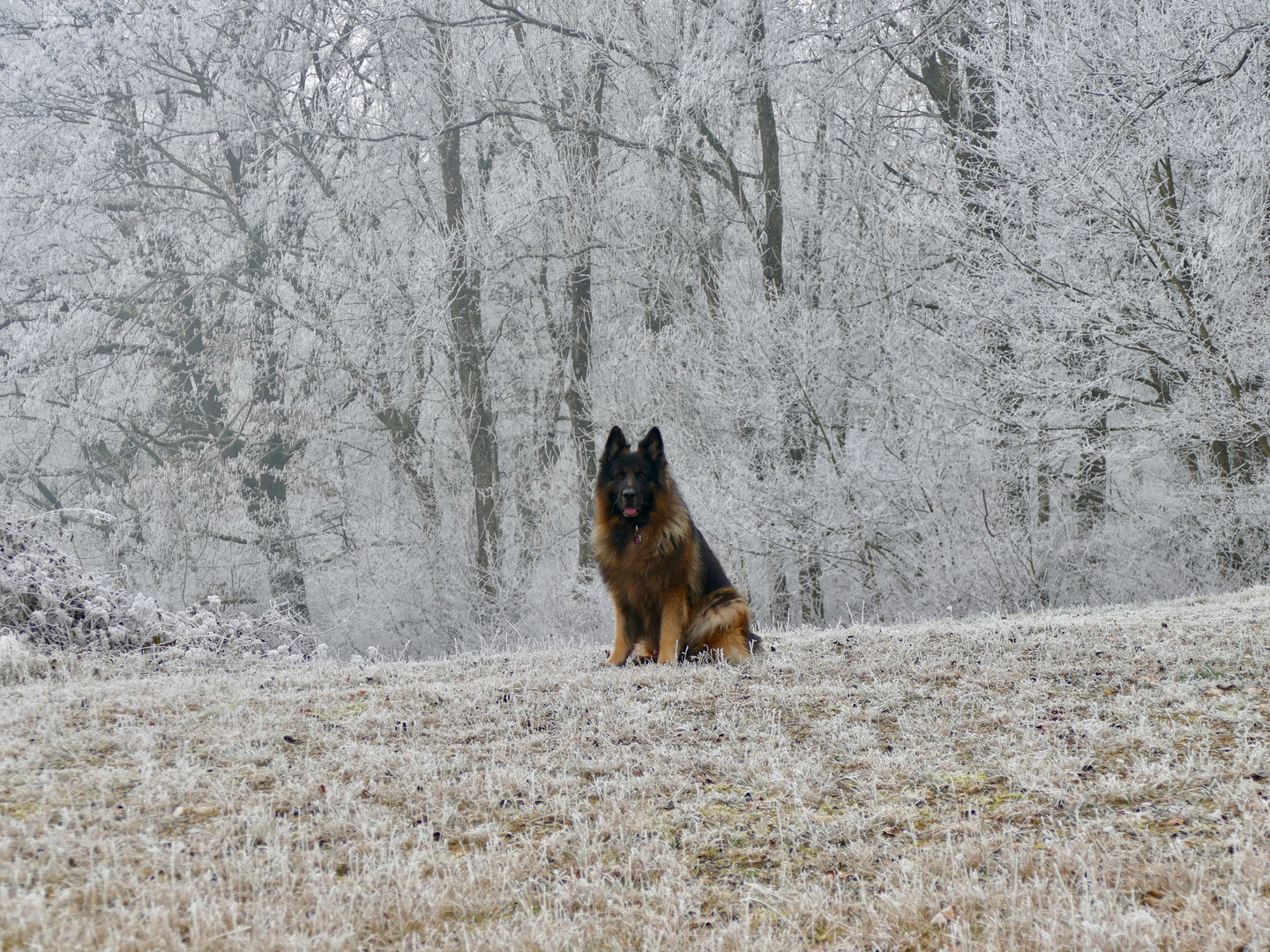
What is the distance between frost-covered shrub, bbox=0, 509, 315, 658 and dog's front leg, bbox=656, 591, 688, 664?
3775 millimetres

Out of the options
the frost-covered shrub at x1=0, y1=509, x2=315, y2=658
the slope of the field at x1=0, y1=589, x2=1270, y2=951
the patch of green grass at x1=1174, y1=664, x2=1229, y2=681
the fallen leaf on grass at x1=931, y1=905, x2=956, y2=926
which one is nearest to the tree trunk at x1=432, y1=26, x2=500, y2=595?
the frost-covered shrub at x1=0, y1=509, x2=315, y2=658

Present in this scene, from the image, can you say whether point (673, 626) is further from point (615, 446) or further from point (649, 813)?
point (649, 813)

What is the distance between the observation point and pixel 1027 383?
1291 centimetres

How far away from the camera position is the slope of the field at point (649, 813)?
263 cm

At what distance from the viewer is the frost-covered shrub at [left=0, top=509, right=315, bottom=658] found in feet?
25.7

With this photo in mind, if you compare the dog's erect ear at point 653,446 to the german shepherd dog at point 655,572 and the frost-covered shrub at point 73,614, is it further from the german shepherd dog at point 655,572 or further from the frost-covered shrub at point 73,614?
the frost-covered shrub at point 73,614

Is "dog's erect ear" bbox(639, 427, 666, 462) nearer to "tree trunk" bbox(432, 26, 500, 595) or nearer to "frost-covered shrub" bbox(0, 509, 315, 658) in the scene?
"frost-covered shrub" bbox(0, 509, 315, 658)


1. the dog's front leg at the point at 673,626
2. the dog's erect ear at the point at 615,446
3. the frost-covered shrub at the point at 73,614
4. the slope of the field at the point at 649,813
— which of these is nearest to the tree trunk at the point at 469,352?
the frost-covered shrub at the point at 73,614

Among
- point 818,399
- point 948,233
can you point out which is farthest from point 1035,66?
point 818,399

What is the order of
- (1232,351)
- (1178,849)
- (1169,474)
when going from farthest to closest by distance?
(1169,474)
(1232,351)
(1178,849)

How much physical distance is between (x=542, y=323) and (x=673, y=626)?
15119mm

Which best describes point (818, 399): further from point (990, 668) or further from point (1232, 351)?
point (990, 668)

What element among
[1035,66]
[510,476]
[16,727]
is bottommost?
[16,727]

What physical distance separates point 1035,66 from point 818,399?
6239mm
